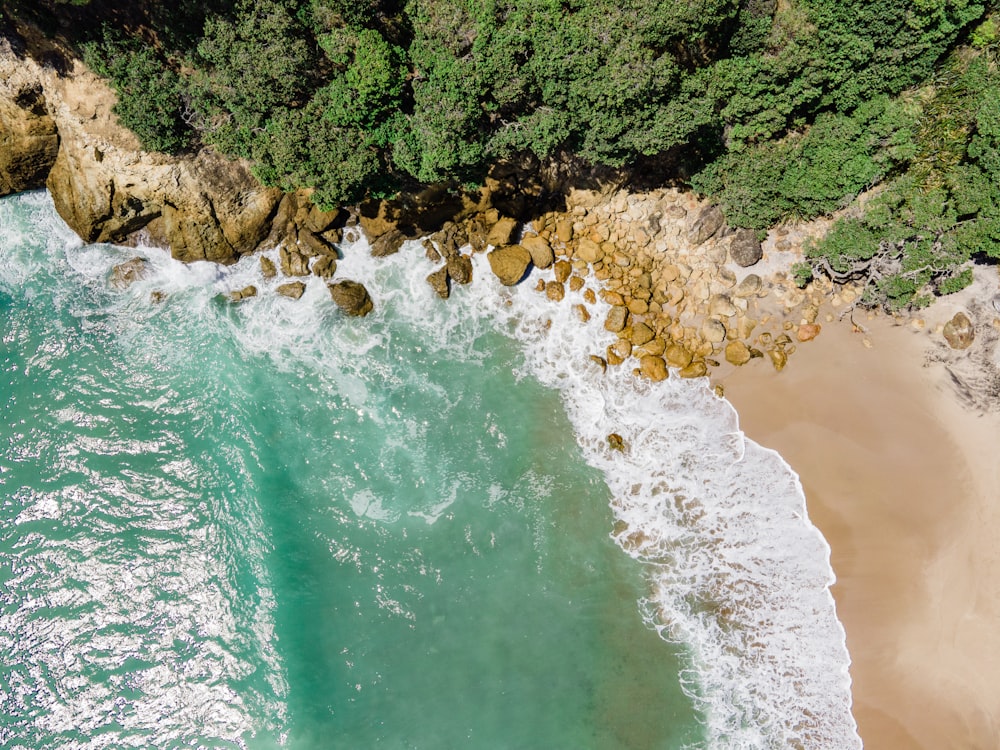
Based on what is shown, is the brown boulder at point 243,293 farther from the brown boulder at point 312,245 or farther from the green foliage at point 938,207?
the green foliage at point 938,207

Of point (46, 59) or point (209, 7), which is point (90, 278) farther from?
point (209, 7)

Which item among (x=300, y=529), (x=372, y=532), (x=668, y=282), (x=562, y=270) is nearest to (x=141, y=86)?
(x=562, y=270)

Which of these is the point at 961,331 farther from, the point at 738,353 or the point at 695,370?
the point at 695,370

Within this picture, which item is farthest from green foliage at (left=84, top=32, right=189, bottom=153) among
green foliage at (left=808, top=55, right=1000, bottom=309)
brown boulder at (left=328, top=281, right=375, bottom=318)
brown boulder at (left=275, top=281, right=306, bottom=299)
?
green foliage at (left=808, top=55, right=1000, bottom=309)

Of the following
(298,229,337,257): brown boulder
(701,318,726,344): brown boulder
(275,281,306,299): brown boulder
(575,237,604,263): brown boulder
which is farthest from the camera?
(275,281,306,299): brown boulder

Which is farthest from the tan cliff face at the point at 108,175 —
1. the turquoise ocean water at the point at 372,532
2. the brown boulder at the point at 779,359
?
the brown boulder at the point at 779,359

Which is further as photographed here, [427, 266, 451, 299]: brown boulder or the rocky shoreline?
[427, 266, 451, 299]: brown boulder

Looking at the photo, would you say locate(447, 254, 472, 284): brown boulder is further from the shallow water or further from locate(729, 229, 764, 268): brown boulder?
locate(729, 229, 764, 268): brown boulder

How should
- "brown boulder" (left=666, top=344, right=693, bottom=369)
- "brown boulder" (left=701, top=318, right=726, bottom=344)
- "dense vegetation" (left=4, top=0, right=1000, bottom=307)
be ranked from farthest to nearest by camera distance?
"brown boulder" (left=666, top=344, right=693, bottom=369) < "brown boulder" (left=701, top=318, right=726, bottom=344) < "dense vegetation" (left=4, top=0, right=1000, bottom=307)
